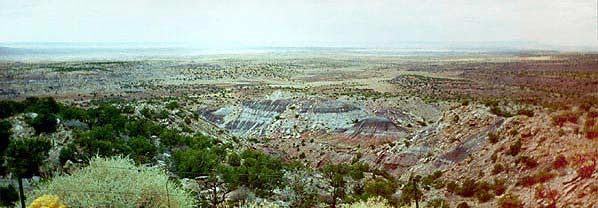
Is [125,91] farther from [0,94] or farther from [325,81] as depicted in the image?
[325,81]

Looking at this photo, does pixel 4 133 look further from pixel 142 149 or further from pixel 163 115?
A: pixel 163 115

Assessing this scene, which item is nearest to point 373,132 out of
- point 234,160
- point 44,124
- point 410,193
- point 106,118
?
point 234,160

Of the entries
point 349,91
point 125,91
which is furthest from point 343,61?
point 125,91

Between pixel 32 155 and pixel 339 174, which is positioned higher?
pixel 32 155

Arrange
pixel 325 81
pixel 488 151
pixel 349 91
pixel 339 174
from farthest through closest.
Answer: pixel 325 81, pixel 349 91, pixel 339 174, pixel 488 151

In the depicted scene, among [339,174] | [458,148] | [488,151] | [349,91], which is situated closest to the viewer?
[488,151]

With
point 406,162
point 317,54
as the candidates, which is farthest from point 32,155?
point 317,54

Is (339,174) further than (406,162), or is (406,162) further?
(406,162)
